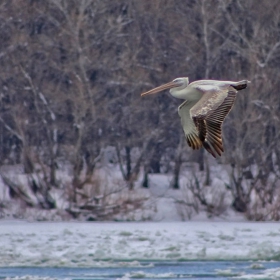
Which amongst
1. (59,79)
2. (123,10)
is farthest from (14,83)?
(123,10)

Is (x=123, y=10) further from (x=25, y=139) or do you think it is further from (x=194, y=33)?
(x=25, y=139)

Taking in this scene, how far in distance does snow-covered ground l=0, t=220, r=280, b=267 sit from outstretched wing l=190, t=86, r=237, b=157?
788 cm

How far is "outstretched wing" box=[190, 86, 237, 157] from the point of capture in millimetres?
9000

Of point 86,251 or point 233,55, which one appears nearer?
point 86,251

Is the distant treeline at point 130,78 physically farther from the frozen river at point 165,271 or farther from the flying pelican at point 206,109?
the flying pelican at point 206,109

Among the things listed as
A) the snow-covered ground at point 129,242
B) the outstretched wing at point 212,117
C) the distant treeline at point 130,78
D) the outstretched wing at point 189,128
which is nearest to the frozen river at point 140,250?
the snow-covered ground at point 129,242

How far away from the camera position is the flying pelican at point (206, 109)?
9.02m

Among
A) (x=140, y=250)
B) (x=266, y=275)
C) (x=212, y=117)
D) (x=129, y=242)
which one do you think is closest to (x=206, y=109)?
(x=212, y=117)

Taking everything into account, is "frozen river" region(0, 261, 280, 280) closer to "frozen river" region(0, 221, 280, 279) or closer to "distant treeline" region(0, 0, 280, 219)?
"frozen river" region(0, 221, 280, 279)

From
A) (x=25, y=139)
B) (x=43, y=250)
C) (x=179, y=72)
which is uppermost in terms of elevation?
(x=179, y=72)

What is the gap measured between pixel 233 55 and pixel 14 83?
4.56m

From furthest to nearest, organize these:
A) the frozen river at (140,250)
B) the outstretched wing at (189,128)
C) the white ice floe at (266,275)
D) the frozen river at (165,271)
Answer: the frozen river at (140,250)
the frozen river at (165,271)
the white ice floe at (266,275)
the outstretched wing at (189,128)

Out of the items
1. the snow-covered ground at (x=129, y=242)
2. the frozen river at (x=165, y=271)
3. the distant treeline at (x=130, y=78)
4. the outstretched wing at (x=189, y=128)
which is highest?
the distant treeline at (x=130, y=78)

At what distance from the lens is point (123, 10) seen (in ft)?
88.3
